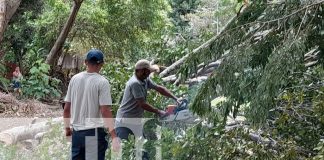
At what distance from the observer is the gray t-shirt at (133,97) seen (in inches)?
170

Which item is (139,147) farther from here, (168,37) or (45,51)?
(45,51)

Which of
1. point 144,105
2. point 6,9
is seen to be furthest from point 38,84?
point 144,105

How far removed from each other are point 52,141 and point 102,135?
1427mm

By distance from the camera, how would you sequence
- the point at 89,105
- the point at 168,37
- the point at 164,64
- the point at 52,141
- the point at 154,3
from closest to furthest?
the point at 89,105 < the point at 52,141 < the point at 164,64 < the point at 168,37 < the point at 154,3

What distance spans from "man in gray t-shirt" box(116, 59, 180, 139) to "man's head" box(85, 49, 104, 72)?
673 millimetres

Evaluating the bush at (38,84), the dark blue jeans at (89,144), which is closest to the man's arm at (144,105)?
the dark blue jeans at (89,144)

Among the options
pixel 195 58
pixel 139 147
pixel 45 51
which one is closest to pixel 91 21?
pixel 45 51

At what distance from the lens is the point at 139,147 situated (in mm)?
4258

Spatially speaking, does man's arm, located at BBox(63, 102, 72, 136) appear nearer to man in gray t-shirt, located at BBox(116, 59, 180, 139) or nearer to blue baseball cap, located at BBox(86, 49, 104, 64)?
blue baseball cap, located at BBox(86, 49, 104, 64)

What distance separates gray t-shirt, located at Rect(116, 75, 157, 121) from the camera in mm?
4316

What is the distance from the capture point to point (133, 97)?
439 cm

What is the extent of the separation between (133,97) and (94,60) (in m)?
0.83

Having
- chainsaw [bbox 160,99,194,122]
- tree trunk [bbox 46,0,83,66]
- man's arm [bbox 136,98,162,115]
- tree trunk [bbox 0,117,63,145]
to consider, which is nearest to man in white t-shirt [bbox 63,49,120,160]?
man's arm [bbox 136,98,162,115]

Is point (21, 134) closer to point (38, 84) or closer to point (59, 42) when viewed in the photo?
point (38, 84)
